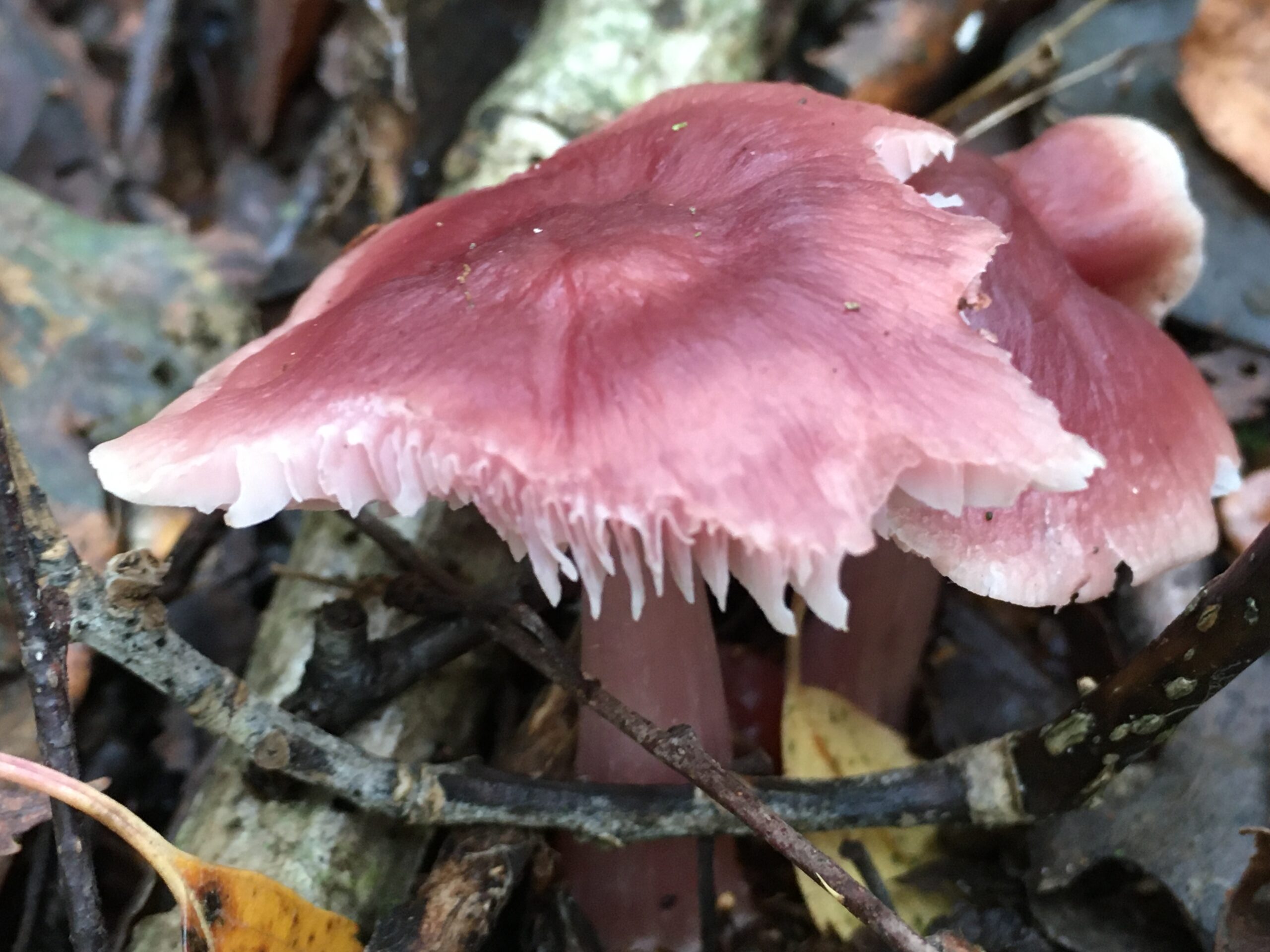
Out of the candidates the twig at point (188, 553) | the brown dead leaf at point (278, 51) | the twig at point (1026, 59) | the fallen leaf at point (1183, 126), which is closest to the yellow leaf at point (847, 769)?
the twig at point (188, 553)

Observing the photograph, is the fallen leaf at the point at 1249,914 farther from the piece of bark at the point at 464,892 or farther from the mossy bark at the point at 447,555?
the mossy bark at the point at 447,555

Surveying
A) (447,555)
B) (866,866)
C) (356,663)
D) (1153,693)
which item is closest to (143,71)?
(447,555)

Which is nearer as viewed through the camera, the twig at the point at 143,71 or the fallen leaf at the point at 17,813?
the fallen leaf at the point at 17,813

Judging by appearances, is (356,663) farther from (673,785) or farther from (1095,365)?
A: (1095,365)

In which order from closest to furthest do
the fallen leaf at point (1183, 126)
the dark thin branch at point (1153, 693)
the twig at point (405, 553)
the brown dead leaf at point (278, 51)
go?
1. the dark thin branch at point (1153, 693)
2. the twig at point (405, 553)
3. the fallen leaf at point (1183, 126)
4. the brown dead leaf at point (278, 51)

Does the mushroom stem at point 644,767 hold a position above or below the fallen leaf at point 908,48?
below
